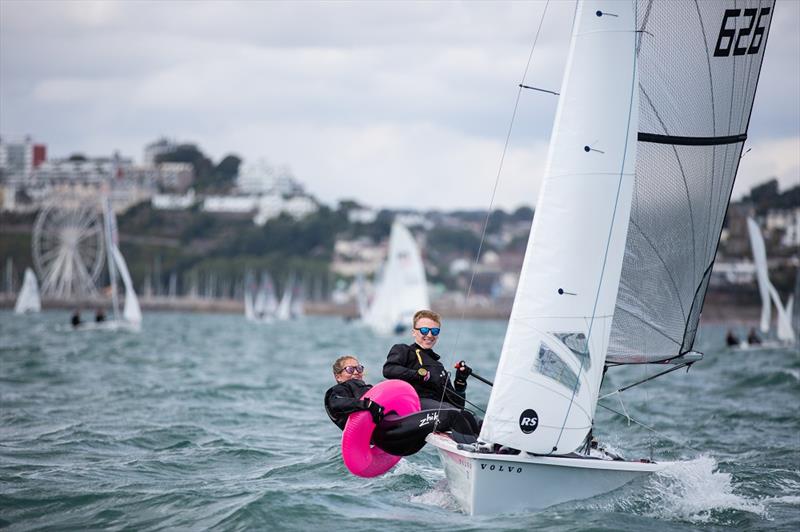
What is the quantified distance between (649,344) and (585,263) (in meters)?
1.54

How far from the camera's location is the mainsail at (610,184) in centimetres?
814

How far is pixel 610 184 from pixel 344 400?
8.02ft

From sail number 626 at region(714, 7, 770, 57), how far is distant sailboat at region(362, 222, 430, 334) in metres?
36.2

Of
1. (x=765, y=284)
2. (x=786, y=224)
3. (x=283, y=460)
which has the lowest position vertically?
(x=283, y=460)

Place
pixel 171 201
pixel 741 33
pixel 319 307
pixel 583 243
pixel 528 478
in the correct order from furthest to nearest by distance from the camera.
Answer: pixel 171 201 → pixel 319 307 → pixel 741 33 → pixel 583 243 → pixel 528 478

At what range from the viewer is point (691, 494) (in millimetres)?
8773

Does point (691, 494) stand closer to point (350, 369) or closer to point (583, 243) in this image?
point (583, 243)

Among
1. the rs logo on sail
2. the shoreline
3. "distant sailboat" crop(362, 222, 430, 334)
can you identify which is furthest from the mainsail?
the shoreline

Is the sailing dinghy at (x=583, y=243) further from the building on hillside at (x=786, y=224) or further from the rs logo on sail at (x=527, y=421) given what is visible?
the building on hillside at (x=786, y=224)

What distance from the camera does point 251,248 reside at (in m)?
161

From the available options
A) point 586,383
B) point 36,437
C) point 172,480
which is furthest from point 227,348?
point 586,383

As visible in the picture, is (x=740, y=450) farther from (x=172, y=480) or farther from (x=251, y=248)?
(x=251, y=248)

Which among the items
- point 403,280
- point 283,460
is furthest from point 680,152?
point 403,280

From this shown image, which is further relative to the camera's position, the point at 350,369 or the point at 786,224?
the point at 786,224
